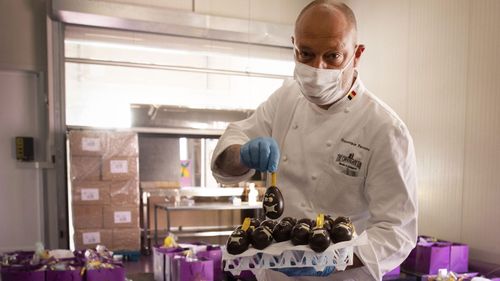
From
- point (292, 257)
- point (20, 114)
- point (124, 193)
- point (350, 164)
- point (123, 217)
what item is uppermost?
point (20, 114)

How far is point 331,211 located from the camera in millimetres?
1065

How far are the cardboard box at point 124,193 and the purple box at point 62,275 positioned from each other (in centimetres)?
143

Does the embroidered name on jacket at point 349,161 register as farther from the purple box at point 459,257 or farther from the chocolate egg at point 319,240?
the purple box at point 459,257

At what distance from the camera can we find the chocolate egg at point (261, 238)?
84 centimetres

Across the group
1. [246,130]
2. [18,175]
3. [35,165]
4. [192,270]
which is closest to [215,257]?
[192,270]

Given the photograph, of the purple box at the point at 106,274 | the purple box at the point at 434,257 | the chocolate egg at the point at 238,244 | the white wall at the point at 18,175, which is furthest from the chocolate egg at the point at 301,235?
the white wall at the point at 18,175

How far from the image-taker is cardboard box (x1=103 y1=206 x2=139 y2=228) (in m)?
3.70

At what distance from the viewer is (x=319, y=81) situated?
0.97 metres

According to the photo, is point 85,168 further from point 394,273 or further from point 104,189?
point 394,273

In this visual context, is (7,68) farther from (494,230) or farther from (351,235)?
(494,230)

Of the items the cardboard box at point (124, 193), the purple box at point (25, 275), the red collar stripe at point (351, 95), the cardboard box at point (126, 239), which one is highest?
the red collar stripe at point (351, 95)

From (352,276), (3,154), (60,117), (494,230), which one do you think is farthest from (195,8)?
(352,276)

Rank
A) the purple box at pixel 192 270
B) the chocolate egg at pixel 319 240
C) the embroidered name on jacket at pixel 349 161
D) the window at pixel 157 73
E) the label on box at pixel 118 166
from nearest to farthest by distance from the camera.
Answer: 1. the chocolate egg at pixel 319 240
2. the embroidered name on jacket at pixel 349 161
3. the purple box at pixel 192 270
4. the label on box at pixel 118 166
5. the window at pixel 157 73

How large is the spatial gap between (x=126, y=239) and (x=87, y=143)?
983 millimetres
